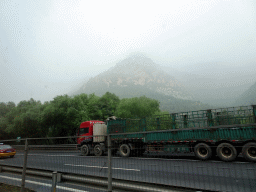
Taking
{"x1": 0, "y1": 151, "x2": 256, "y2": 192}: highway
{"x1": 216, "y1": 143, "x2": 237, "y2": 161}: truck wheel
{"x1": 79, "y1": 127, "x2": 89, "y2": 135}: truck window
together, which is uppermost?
{"x1": 79, "y1": 127, "x2": 89, "y2": 135}: truck window

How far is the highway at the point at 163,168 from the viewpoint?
285 centimetres

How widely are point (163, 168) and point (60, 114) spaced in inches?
1160

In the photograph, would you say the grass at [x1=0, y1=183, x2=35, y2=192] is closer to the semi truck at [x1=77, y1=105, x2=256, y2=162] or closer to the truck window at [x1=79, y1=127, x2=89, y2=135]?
the semi truck at [x1=77, y1=105, x2=256, y2=162]

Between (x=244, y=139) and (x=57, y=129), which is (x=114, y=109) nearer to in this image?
(x=57, y=129)

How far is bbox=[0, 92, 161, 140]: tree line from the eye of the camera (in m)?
30.0

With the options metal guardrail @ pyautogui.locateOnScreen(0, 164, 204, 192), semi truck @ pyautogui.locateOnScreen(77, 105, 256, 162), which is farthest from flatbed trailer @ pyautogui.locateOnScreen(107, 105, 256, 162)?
metal guardrail @ pyautogui.locateOnScreen(0, 164, 204, 192)

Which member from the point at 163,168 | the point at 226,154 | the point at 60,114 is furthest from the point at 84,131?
the point at 163,168

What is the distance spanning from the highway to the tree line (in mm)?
Answer: 23071

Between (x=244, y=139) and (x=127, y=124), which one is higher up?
(x=127, y=124)

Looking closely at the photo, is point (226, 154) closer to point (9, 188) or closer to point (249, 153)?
point (249, 153)

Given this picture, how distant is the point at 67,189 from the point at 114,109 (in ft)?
132

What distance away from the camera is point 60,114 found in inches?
1178

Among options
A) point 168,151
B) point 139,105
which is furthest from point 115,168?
point 139,105

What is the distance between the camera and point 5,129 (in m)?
37.4
